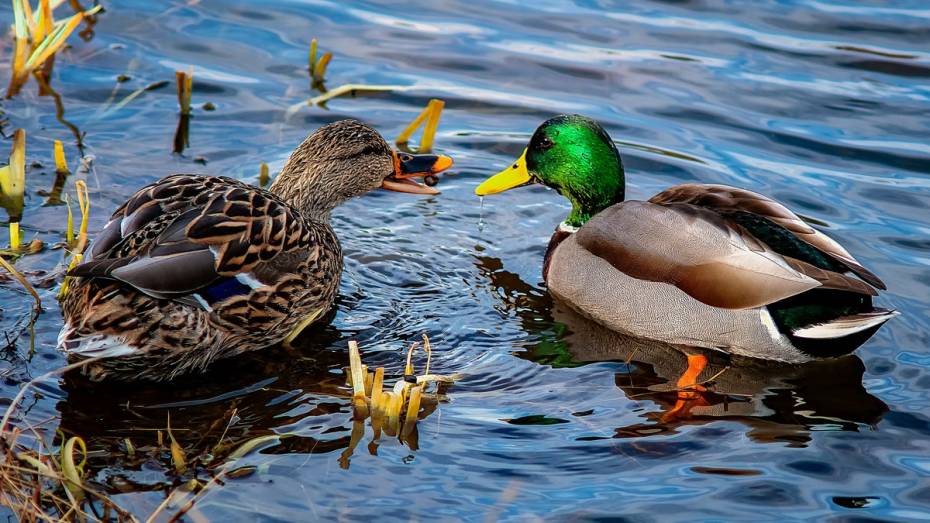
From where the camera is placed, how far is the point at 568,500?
466 cm

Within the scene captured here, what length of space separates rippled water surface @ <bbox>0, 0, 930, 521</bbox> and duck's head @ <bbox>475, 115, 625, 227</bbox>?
17.5 inches

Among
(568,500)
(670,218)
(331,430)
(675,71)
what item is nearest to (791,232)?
(670,218)

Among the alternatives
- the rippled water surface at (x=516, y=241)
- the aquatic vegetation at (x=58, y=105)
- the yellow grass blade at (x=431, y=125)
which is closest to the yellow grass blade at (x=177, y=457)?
the rippled water surface at (x=516, y=241)

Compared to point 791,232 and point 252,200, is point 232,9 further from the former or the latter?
point 791,232

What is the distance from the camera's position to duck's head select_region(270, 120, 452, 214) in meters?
6.64

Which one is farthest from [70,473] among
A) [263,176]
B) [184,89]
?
[184,89]

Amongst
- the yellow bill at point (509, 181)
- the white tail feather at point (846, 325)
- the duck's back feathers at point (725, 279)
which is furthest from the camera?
the yellow bill at point (509, 181)

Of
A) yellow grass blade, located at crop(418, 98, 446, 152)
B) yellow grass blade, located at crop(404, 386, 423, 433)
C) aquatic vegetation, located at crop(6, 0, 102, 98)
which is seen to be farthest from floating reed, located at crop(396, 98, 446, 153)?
yellow grass blade, located at crop(404, 386, 423, 433)

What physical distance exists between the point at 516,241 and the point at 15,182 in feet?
9.60

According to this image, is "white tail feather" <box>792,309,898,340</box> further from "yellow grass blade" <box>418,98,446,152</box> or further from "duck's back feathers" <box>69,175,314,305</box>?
"yellow grass blade" <box>418,98,446,152</box>

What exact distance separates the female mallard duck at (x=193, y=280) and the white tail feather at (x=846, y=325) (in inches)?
93.4

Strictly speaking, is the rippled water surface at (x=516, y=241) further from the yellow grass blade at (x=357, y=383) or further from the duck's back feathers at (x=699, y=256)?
the duck's back feathers at (x=699, y=256)

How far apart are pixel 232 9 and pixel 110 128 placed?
225 centimetres

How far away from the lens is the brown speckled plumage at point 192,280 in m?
4.99
